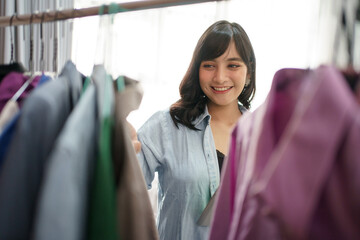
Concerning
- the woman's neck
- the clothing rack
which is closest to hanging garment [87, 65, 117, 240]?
the clothing rack

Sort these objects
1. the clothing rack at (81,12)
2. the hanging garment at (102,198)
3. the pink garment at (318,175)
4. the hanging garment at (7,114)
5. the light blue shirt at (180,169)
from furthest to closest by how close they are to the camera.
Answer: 1. the light blue shirt at (180,169)
2. the clothing rack at (81,12)
3. the hanging garment at (7,114)
4. the hanging garment at (102,198)
5. the pink garment at (318,175)

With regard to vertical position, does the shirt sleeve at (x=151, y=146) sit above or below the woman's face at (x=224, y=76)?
below

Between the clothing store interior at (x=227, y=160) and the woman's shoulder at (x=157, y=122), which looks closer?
the clothing store interior at (x=227, y=160)

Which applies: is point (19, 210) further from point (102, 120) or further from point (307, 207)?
point (307, 207)

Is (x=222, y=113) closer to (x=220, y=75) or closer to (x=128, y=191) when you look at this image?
(x=220, y=75)

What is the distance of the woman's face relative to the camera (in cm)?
100

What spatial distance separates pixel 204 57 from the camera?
1.01 m

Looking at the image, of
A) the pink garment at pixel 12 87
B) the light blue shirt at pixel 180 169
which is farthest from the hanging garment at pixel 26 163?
the light blue shirt at pixel 180 169

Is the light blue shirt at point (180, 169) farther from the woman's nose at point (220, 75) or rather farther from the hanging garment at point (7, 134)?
the hanging garment at point (7, 134)

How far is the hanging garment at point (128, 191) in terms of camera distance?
16.9 inches

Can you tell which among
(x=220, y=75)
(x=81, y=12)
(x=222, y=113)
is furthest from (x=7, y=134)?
(x=222, y=113)

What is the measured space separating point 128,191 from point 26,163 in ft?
0.47

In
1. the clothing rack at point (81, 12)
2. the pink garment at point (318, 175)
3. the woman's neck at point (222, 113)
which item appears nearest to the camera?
the pink garment at point (318, 175)

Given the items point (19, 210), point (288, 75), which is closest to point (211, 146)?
point (288, 75)
